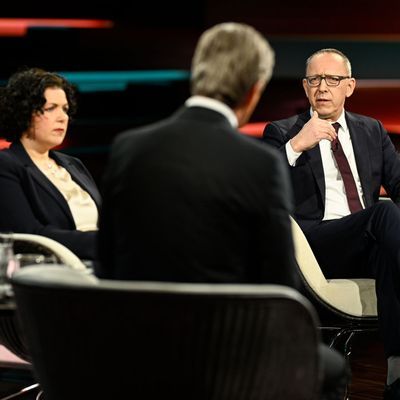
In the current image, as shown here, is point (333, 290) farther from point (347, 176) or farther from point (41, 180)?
point (41, 180)

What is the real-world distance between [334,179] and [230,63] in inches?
73.2

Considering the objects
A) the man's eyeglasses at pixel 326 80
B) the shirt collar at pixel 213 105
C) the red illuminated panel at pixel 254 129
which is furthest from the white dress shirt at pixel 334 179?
the red illuminated panel at pixel 254 129

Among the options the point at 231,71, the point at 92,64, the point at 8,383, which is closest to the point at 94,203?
the point at 8,383

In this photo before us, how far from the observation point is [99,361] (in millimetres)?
1864

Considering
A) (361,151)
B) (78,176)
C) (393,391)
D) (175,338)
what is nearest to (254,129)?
(361,151)

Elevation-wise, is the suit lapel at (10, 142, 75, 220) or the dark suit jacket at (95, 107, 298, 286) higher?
the dark suit jacket at (95, 107, 298, 286)

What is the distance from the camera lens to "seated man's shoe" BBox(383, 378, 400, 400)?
3.17 m

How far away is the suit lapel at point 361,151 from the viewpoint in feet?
12.3

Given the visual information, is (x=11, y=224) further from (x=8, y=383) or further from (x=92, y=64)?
(x=92, y=64)

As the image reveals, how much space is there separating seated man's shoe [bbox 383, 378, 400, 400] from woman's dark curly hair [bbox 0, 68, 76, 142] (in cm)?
147

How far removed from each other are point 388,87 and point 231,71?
3.96 metres

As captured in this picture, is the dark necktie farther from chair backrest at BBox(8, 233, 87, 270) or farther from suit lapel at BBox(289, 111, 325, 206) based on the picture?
chair backrest at BBox(8, 233, 87, 270)

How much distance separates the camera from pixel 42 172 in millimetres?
3385

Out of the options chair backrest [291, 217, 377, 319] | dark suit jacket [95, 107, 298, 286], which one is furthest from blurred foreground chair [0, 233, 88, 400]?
chair backrest [291, 217, 377, 319]
